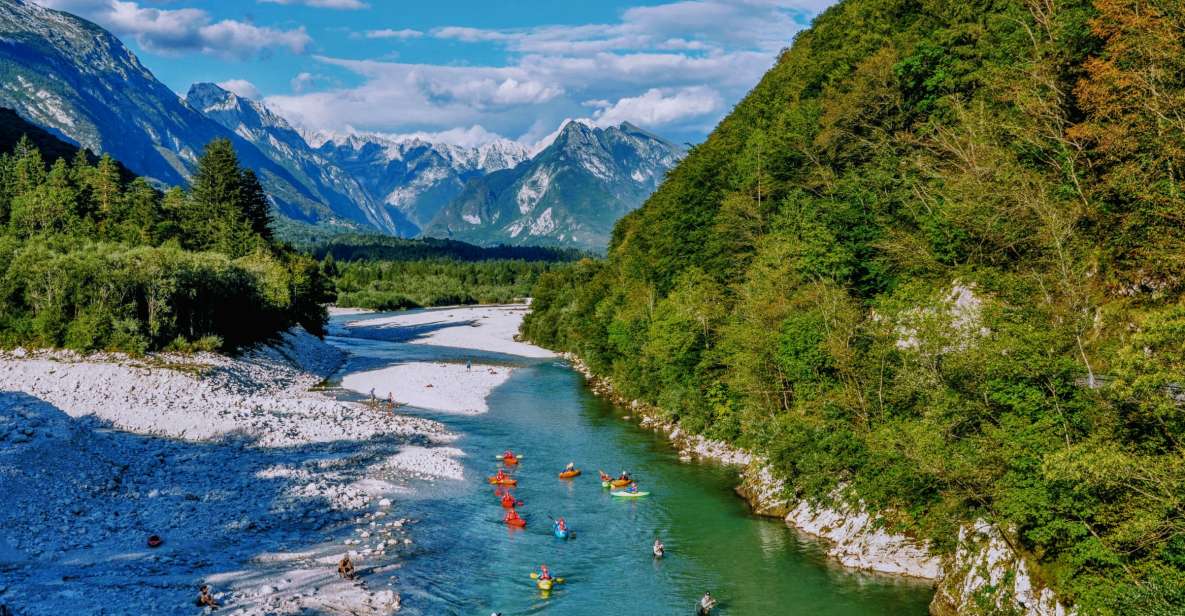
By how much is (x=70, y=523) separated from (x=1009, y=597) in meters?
40.5

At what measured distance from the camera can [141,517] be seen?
36875 mm

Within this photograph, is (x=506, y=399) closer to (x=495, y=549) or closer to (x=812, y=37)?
(x=495, y=549)

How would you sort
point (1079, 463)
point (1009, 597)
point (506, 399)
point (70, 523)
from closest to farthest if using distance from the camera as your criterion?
point (1079, 463), point (1009, 597), point (70, 523), point (506, 399)

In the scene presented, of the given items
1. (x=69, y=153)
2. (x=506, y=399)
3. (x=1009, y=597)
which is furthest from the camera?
(x=69, y=153)

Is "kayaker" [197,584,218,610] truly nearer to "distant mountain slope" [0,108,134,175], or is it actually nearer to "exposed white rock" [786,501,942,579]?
"exposed white rock" [786,501,942,579]

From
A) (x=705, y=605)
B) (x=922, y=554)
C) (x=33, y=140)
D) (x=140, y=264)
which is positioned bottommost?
(x=705, y=605)

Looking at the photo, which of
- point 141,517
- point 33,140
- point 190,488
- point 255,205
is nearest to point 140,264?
point 190,488

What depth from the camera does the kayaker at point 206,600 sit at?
91.9ft

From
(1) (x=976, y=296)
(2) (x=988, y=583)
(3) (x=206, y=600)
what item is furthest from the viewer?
(1) (x=976, y=296)

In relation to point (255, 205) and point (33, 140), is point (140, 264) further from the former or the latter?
point (33, 140)

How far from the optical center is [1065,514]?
78.9 ft

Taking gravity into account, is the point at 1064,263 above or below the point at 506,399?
above

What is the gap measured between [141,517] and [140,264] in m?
43.0

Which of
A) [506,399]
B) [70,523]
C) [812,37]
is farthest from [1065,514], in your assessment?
[812,37]
